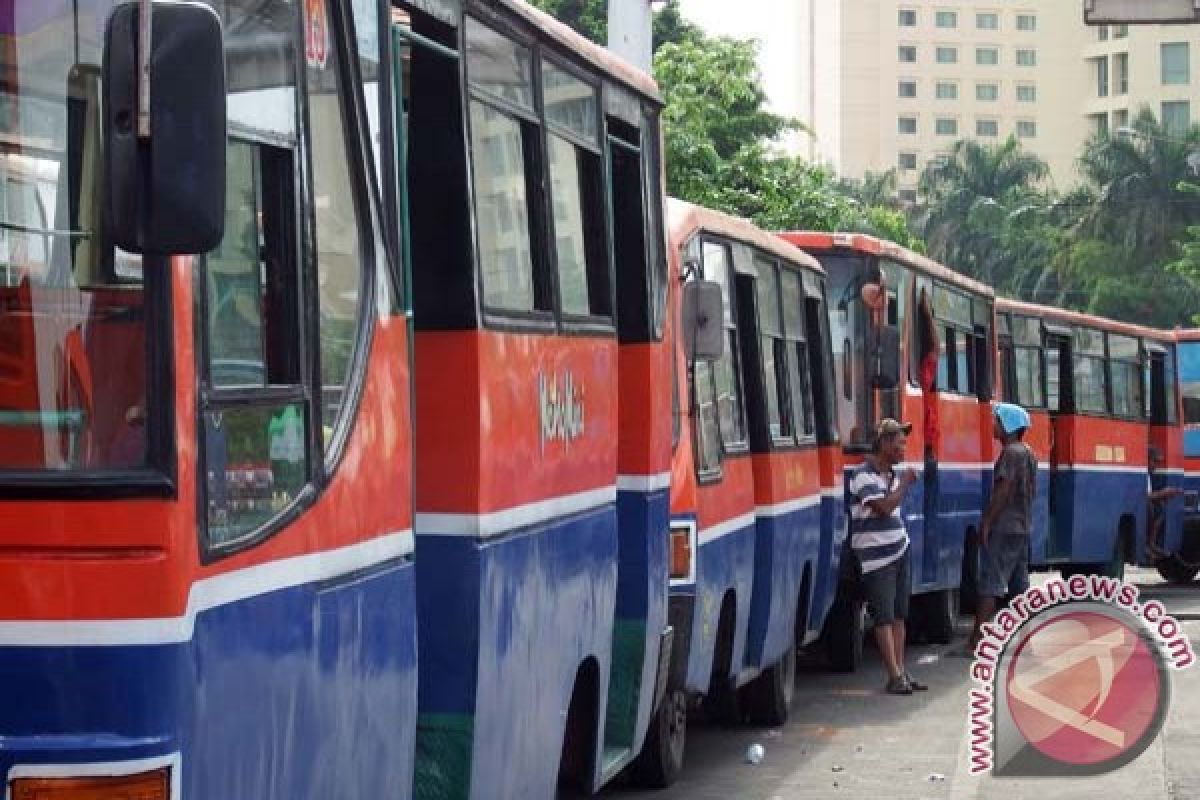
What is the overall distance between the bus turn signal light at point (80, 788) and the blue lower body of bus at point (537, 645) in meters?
2.50

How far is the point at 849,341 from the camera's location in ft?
62.2

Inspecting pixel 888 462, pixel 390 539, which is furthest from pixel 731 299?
pixel 390 539

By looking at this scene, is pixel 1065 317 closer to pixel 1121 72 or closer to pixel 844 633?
pixel 844 633

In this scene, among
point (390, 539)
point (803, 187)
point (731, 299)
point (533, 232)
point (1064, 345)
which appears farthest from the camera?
point (803, 187)

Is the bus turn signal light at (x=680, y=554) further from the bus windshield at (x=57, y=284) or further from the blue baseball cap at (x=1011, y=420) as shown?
the blue baseball cap at (x=1011, y=420)

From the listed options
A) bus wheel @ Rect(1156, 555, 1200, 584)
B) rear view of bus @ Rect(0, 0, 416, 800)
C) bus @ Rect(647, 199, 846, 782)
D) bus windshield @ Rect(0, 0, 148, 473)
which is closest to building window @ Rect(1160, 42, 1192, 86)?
bus wheel @ Rect(1156, 555, 1200, 584)

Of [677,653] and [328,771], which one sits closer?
[328,771]

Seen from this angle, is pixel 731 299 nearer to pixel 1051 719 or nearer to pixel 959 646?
pixel 1051 719

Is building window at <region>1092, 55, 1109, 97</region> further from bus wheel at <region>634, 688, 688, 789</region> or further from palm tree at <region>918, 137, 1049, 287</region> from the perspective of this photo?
bus wheel at <region>634, 688, 688, 789</region>

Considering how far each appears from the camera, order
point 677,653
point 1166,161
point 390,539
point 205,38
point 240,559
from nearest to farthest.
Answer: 1. point 205,38
2. point 240,559
3. point 390,539
4. point 677,653
5. point 1166,161

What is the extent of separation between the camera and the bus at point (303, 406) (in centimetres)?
482

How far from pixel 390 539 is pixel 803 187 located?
32616 mm

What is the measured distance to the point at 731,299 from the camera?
45.4ft

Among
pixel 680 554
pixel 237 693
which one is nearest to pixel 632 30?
pixel 680 554
